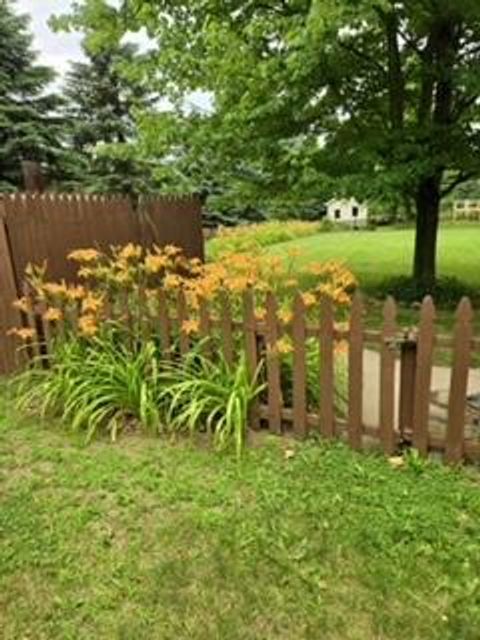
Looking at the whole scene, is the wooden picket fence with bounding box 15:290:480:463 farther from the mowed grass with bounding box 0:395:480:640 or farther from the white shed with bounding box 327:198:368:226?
the white shed with bounding box 327:198:368:226

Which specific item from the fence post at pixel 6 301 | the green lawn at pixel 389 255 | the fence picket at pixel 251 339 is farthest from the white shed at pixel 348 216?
the fence picket at pixel 251 339

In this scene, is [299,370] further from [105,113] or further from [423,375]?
[105,113]

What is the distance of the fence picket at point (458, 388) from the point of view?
3471 millimetres

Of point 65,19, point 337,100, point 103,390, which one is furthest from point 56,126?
point 103,390

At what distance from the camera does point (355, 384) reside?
3.86 meters

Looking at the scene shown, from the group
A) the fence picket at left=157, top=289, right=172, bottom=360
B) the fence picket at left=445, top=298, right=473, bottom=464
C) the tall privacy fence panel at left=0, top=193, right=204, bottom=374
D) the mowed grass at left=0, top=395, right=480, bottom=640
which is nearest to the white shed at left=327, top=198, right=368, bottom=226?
Result: the tall privacy fence panel at left=0, top=193, right=204, bottom=374

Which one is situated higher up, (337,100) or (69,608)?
(337,100)

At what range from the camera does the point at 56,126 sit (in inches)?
754

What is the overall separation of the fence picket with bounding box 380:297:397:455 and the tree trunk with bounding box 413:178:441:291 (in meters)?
5.83

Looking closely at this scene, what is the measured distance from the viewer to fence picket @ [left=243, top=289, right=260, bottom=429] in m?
4.13

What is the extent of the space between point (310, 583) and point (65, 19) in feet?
31.3

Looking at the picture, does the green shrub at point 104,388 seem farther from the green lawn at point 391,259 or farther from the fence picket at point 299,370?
the green lawn at point 391,259

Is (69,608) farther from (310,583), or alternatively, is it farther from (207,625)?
(310,583)

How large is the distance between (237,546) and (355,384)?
136 centimetres
